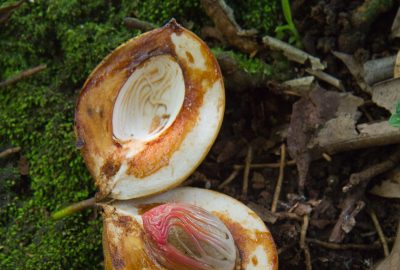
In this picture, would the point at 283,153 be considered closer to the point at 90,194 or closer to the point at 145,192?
the point at 145,192

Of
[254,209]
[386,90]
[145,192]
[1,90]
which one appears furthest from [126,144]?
[386,90]

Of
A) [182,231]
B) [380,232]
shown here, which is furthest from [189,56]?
[380,232]

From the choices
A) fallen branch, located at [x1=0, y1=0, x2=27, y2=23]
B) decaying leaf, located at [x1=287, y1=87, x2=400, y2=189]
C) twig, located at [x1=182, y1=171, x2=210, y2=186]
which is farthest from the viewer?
fallen branch, located at [x1=0, y1=0, x2=27, y2=23]

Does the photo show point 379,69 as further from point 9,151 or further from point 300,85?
point 9,151

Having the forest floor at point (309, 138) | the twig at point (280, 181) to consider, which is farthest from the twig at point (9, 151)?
the twig at point (280, 181)

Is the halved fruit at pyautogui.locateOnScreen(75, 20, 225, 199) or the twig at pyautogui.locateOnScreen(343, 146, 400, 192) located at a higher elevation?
the halved fruit at pyautogui.locateOnScreen(75, 20, 225, 199)

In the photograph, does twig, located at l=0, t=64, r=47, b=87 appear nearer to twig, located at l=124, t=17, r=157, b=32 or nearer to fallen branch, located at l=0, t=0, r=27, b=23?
fallen branch, located at l=0, t=0, r=27, b=23

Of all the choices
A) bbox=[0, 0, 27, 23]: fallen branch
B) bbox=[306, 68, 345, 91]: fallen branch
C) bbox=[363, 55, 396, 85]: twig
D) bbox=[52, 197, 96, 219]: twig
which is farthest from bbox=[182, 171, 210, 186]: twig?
bbox=[0, 0, 27, 23]: fallen branch
